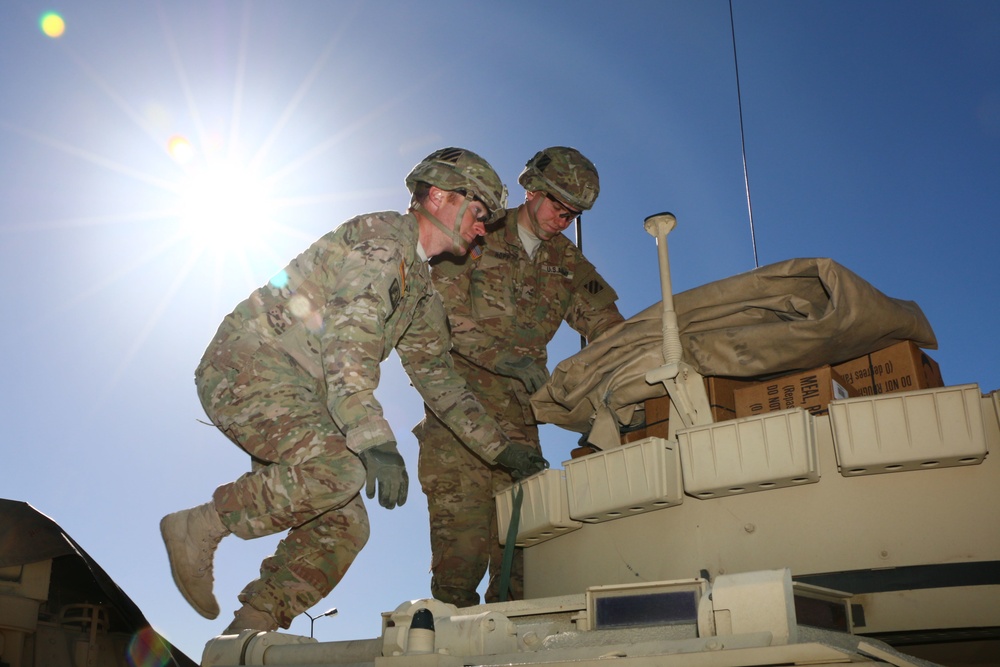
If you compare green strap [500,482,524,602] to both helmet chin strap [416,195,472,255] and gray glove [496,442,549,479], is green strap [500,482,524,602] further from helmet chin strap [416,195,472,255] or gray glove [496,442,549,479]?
helmet chin strap [416,195,472,255]

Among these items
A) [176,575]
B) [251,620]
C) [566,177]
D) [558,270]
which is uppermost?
[566,177]

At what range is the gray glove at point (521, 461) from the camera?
198 inches

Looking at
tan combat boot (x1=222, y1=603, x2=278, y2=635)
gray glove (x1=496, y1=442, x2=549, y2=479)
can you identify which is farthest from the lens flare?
gray glove (x1=496, y1=442, x2=549, y2=479)

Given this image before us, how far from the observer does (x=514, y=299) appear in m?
6.66

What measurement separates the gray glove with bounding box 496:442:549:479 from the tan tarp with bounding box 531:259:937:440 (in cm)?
33

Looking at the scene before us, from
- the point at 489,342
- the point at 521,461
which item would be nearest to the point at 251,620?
the point at 521,461

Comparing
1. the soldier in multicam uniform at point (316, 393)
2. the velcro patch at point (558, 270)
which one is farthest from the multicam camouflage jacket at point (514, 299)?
the soldier in multicam uniform at point (316, 393)

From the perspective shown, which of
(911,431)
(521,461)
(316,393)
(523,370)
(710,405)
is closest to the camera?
(911,431)

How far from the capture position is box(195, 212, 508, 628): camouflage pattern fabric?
12.6 ft

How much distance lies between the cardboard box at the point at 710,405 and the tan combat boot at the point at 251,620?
1796 mm

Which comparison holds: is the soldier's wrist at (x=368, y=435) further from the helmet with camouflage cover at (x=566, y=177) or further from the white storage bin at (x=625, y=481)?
the helmet with camouflage cover at (x=566, y=177)

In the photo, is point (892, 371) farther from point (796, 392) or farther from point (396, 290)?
point (396, 290)

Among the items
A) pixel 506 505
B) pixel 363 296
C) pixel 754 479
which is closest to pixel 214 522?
pixel 363 296

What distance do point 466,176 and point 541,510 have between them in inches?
64.4
